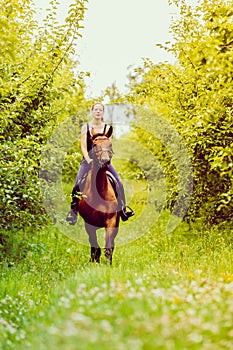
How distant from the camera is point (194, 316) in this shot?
4262 mm

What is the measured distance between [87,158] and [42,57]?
1910 millimetres

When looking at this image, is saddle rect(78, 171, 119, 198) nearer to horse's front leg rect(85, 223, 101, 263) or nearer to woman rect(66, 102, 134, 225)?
woman rect(66, 102, 134, 225)

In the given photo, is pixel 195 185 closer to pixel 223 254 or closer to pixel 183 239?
pixel 183 239

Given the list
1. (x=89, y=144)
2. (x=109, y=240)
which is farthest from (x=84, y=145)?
(x=109, y=240)

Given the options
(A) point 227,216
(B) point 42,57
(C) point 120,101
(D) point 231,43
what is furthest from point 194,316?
(C) point 120,101

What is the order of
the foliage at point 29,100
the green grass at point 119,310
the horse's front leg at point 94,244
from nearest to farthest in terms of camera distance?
1. the green grass at point 119,310
2. the foliage at point 29,100
3. the horse's front leg at point 94,244

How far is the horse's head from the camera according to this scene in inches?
364

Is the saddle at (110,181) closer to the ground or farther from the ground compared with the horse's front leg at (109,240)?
farther from the ground

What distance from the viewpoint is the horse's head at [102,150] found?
9250 millimetres

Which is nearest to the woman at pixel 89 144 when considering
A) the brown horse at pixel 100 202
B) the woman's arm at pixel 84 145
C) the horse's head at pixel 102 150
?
the woman's arm at pixel 84 145

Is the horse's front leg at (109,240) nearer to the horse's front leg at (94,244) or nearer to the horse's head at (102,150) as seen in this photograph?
the horse's front leg at (94,244)

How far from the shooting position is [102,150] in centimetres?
924

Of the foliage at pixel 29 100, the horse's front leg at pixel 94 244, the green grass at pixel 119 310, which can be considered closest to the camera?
the green grass at pixel 119 310

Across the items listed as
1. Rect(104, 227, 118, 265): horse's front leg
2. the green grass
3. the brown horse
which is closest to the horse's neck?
the brown horse
